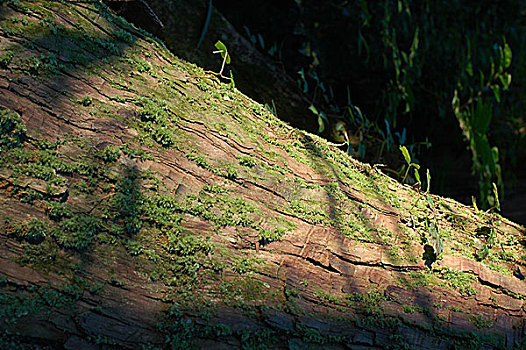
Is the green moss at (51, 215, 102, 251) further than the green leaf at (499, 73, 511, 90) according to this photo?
No

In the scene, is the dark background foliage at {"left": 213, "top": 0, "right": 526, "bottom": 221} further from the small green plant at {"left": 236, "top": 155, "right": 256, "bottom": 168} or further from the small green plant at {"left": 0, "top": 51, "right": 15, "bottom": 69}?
the small green plant at {"left": 0, "top": 51, "right": 15, "bottom": 69}

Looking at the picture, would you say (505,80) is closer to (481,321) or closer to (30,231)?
(481,321)

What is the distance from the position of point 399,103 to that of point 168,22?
1.95 m

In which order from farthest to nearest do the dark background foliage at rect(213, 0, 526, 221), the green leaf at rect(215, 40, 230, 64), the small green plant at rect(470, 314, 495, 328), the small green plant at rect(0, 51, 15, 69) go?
the dark background foliage at rect(213, 0, 526, 221) < the green leaf at rect(215, 40, 230, 64) < the small green plant at rect(470, 314, 495, 328) < the small green plant at rect(0, 51, 15, 69)

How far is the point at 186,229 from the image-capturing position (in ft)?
3.48

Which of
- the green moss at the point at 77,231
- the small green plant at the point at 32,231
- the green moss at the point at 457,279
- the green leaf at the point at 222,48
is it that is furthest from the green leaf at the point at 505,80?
the small green plant at the point at 32,231

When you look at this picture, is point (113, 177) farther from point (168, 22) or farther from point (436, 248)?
point (168, 22)

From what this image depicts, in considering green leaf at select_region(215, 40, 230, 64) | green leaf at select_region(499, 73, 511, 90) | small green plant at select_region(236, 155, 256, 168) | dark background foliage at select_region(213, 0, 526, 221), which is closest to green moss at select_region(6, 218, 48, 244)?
small green plant at select_region(236, 155, 256, 168)

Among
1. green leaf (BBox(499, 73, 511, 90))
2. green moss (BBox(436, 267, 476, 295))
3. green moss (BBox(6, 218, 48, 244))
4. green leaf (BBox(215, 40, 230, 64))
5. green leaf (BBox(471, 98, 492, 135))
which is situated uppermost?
green leaf (BBox(499, 73, 511, 90))

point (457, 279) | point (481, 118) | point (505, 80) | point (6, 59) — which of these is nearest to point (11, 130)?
point (6, 59)

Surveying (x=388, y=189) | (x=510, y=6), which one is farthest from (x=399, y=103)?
(x=388, y=189)

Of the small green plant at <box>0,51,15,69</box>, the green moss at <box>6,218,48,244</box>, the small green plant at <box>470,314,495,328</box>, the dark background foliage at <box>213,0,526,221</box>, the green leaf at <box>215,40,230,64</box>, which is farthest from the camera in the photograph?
the dark background foliage at <box>213,0,526,221</box>

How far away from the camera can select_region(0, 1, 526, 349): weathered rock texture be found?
2.93 ft

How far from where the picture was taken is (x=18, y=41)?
1103mm
